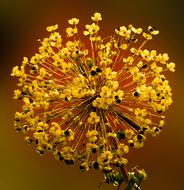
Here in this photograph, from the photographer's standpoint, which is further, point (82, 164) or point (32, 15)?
point (32, 15)

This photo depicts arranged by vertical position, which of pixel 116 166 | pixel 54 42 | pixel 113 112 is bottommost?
pixel 116 166

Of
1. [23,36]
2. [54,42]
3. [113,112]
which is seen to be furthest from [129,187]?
[23,36]

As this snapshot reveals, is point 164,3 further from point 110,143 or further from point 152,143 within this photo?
point 110,143

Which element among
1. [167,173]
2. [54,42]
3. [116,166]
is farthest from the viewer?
[167,173]

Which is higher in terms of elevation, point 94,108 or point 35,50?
point 35,50

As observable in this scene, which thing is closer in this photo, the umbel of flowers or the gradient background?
the umbel of flowers

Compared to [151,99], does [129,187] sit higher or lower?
lower

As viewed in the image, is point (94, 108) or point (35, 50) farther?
point (35, 50)

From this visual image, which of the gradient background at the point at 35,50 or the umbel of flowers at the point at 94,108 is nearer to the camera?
the umbel of flowers at the point at 94,108
